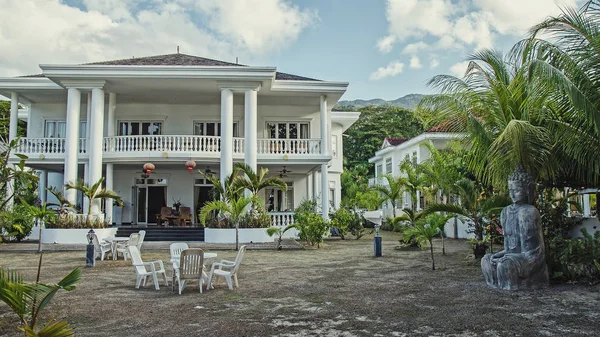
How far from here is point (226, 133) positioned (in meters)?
18.1

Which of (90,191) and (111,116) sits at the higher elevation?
(111,116)

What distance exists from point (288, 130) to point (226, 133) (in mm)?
4703

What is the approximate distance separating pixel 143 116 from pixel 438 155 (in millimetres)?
13193

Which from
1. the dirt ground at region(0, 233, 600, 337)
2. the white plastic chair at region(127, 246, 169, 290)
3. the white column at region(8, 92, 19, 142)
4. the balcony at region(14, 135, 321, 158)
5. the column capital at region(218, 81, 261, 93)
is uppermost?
the column capital at region(218, 81, 261, 93)

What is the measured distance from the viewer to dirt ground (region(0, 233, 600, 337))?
5.62 meters

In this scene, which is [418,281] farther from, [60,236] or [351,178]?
[351,178]

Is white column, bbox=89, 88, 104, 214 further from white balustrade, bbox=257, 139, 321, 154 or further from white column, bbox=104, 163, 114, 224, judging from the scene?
white balustrade, bbox=257, 139, 321, 154

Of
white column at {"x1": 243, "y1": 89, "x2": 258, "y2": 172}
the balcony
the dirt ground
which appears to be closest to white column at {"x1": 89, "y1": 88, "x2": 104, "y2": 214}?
the balcony

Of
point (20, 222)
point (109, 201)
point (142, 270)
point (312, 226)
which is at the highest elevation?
point (109, 201)

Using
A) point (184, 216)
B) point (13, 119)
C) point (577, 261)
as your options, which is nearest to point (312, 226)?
point (184, 216)

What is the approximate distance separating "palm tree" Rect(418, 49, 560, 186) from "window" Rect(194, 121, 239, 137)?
13.4 m

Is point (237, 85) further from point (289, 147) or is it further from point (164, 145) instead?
point (164, 145)

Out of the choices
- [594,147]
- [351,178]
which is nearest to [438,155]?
[594,147]

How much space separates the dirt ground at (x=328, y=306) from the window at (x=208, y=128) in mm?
11672
